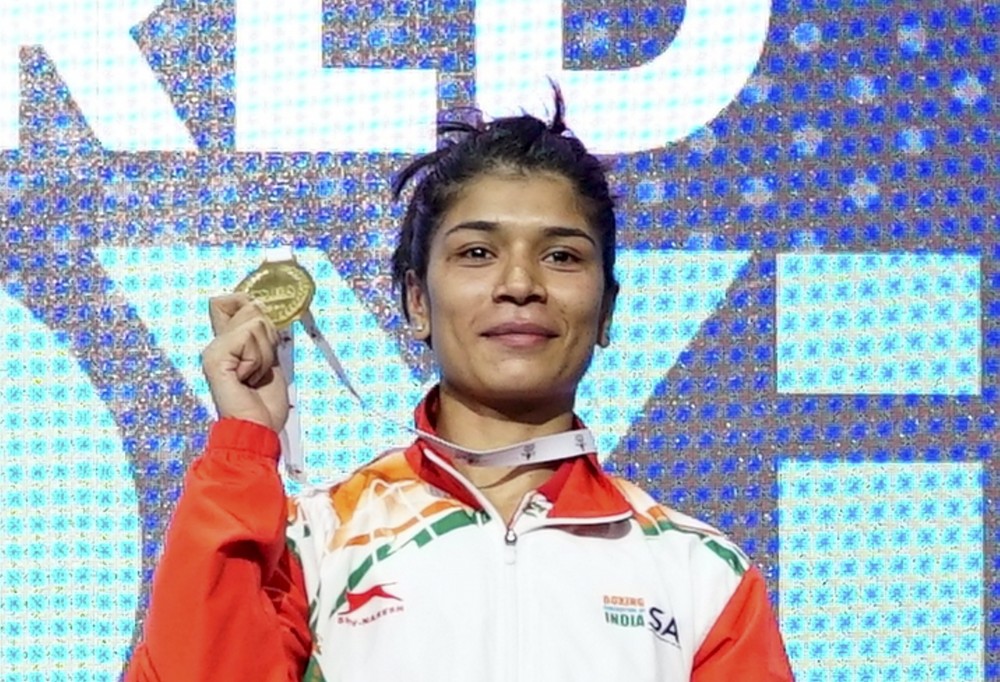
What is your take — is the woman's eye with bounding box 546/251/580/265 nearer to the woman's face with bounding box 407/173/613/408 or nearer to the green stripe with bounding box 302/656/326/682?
the woman's face with bounding box 407/173/613/408

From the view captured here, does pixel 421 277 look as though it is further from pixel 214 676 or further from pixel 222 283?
pixel 222 283

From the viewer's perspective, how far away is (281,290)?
1599 mm

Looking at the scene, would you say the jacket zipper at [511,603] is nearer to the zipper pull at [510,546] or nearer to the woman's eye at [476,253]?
the zipper pull at [510,546]

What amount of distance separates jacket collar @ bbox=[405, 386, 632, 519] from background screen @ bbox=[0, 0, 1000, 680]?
58 cm

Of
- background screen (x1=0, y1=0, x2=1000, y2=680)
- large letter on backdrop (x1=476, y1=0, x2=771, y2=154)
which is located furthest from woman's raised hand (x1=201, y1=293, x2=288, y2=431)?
large letter on backdrop (x1=476, y1=0, x2=771, y2=154)

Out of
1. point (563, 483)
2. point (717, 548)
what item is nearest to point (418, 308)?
point (563, 483)

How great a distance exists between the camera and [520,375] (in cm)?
156

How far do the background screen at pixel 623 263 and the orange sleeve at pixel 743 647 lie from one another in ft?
2.21

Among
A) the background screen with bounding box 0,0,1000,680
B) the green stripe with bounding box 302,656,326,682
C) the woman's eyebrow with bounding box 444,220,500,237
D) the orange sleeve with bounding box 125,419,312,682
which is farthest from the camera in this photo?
the background screen with bounding box 0,0,1000,680

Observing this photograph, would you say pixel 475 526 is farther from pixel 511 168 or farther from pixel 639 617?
pixel 511 168

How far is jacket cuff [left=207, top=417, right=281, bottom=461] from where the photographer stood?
1.45 meters

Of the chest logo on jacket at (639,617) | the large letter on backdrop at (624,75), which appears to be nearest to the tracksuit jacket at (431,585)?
the chest logo on jacket at (639,617)

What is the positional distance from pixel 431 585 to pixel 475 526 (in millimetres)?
71

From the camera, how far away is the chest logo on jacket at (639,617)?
152cm
